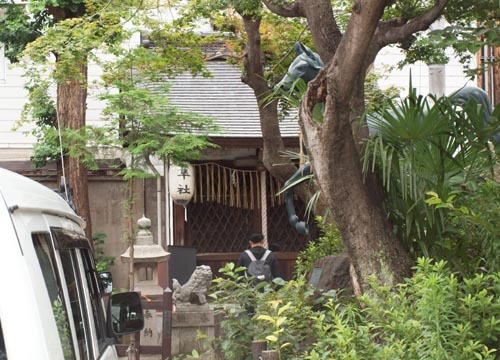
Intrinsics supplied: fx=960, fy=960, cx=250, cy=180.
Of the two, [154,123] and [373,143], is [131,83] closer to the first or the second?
[154,123]

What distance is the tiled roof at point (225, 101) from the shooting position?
20.7 metres

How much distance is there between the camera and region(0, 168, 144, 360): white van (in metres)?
2.61

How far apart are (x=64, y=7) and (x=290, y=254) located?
7.29 m

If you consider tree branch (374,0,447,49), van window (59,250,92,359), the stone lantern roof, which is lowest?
the stone lantern roof

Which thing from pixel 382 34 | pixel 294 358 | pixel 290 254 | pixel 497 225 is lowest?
pixel 290 254

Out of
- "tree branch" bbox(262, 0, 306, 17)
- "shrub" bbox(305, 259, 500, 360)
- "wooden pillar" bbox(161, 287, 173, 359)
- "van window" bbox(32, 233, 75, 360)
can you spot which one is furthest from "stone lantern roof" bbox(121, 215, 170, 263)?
"van window" bbox(32, 233, 75, 360)

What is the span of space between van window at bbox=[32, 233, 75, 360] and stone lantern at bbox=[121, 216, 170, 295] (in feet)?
42.0

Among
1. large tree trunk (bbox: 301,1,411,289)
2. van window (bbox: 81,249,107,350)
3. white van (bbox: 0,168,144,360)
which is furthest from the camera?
large tree trunk (bbox: 301,1,411,289)

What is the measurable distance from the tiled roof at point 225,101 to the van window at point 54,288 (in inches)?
650

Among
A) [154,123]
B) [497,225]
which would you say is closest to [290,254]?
[154,123]

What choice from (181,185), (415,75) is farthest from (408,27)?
(415,75)

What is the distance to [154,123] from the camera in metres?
15.6

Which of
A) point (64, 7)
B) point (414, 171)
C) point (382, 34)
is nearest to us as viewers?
point (414, 171)

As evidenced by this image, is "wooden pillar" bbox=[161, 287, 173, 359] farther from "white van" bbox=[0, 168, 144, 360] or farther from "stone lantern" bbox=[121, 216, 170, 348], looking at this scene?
"white van" bbox=[0, 168, 144, 360]
